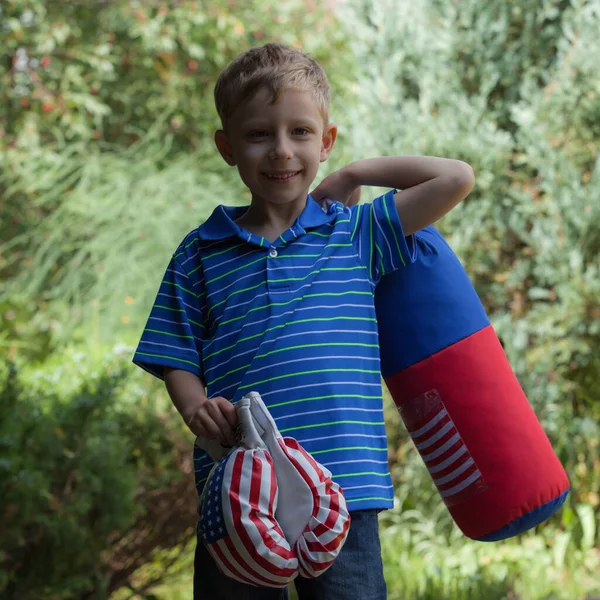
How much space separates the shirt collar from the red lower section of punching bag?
0.40 meters

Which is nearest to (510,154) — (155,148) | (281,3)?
(155,148)

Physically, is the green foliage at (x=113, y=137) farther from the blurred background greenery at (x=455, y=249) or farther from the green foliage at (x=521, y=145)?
the green foliage at (x=521, y=145)

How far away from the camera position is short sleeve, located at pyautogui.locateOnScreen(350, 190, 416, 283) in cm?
202

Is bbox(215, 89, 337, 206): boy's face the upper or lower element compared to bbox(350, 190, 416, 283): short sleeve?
upper

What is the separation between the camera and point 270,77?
1964 millimetres

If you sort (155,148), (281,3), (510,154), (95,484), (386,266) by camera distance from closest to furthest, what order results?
(386,266)
(95,484)
(510,154)
(155,148)
(281,3)

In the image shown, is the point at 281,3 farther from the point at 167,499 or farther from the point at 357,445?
the point at 357,445

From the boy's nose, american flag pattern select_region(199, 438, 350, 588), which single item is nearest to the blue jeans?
american flag pattern select_region(199, 438, 350, 588)

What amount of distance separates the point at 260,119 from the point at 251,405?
1.94 ft

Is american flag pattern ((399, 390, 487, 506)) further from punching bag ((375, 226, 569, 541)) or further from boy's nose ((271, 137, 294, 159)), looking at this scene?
boy's nose ((271, 137, 294, 159))

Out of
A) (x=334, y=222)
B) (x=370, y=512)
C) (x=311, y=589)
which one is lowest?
(x=311, y=589)

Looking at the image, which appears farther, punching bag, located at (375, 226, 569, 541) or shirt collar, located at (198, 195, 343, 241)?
punching bag, located at (375, 226, 569, 541)

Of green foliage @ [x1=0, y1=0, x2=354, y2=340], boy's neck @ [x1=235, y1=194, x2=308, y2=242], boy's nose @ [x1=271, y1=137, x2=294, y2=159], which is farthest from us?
green foliage @ [x1=0, y1=0, x2=354, y2=340]

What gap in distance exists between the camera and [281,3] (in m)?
8.46
